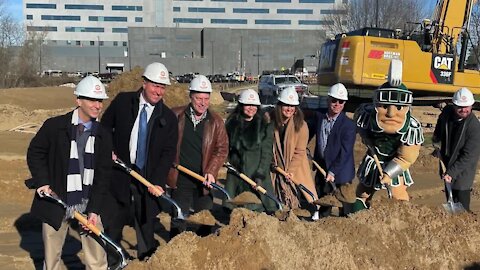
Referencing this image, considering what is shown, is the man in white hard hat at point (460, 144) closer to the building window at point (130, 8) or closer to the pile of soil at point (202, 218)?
the pile of soil at point (202, 218)

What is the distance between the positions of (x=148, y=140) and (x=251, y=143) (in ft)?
4.38

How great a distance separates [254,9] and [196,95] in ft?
294

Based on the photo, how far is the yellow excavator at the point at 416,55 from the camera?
15.1 metres

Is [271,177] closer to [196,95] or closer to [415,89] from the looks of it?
[196,95]

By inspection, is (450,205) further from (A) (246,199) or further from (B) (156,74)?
(B) (156,74)

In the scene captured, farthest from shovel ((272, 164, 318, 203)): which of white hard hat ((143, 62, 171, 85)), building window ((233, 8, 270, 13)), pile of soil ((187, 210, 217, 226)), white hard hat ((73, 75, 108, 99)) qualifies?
building window ((233, 8, 270, 13))

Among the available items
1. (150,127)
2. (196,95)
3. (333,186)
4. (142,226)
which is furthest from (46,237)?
(333,186)

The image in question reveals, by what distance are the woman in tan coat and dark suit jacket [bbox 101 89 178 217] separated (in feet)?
4.55

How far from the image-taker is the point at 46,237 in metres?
4.13

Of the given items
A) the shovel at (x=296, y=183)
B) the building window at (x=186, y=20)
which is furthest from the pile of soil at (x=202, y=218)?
the building window at (x=186, y=20)

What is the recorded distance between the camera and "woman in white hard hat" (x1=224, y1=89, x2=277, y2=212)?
5.56 meters

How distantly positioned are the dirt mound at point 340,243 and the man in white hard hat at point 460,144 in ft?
2.84

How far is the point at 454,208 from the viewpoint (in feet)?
16.9

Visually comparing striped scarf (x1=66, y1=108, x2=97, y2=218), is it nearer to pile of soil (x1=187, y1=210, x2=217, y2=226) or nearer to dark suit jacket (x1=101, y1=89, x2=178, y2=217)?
dark suit jacket (x1=101, y1=89, x2=178, y2=217)
